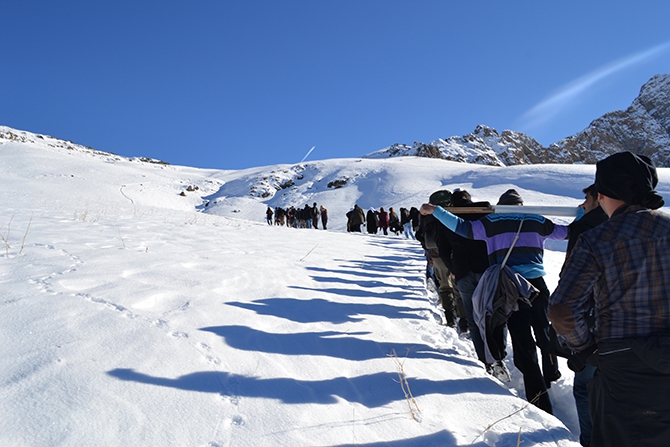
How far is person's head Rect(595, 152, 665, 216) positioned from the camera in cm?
180

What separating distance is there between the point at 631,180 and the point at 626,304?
61 centimetres

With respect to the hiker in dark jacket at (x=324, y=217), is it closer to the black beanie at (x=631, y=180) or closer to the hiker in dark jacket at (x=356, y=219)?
the hiker in dark jacket at (x=356, y=219)

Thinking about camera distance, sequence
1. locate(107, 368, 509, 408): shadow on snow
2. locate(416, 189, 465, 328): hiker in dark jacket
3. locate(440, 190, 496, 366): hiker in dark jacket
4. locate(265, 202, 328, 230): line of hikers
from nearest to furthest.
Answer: locate(107, 368, 509, 408): shadow on snow
locate(440, 190, 496, 366): hiker in dark jacket
locate(416, 189, 465, 328): hiker in dark jacket
locate(265, 202, 328, 230): line of hikers

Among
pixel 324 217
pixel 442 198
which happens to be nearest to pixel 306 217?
pixel 324 217

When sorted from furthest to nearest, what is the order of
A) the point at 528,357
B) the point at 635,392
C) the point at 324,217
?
the point at 324,217 → the point at 528,357 → the point at 635,392

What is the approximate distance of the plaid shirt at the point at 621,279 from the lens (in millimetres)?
1696

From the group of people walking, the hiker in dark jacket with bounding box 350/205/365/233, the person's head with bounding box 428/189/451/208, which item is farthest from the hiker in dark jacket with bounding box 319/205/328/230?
the group of people walking

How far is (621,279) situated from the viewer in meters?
1.75

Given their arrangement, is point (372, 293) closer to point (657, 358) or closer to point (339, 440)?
point (339, 440)

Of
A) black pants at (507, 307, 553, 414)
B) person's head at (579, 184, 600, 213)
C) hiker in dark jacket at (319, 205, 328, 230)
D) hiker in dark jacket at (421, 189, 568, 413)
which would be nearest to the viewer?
black pants at (507, 307, 553, 414)

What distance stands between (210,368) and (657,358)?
268cm

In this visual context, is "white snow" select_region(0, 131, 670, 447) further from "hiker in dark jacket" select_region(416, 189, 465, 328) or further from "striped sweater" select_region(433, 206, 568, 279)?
"striped sweater" select_region(433, 206, 568, 279)

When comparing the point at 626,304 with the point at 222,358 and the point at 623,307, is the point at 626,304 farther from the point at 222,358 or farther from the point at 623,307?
the point at 222,358

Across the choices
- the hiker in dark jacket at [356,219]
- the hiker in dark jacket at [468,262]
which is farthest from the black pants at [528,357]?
the hiker in dark jacket at [356,219]
